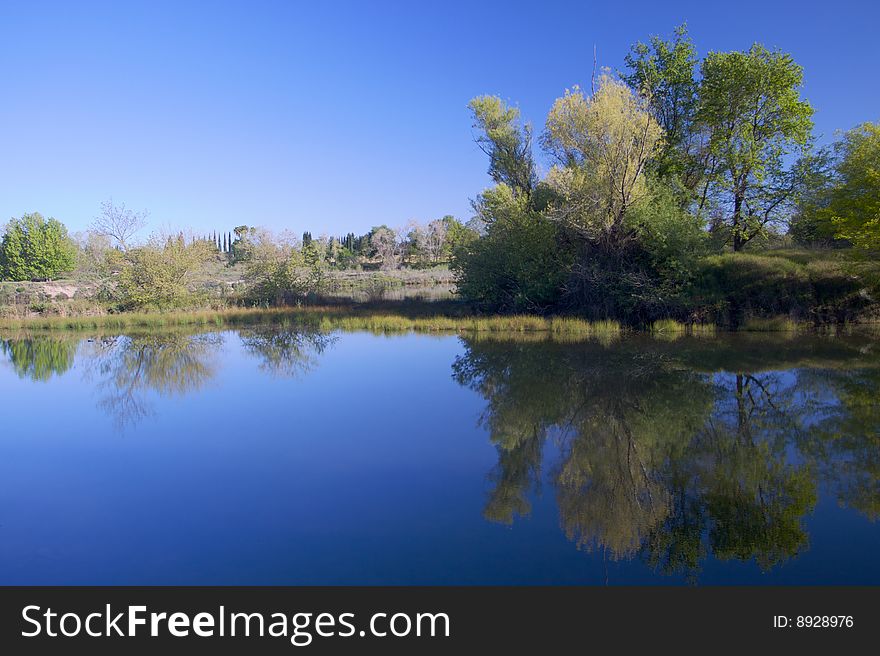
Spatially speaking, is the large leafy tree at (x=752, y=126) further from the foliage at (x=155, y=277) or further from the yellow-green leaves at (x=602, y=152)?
the foliage at (x=155, y=277)

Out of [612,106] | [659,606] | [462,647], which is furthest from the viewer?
[612,106]

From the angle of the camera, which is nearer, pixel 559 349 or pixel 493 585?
pixel 493 585

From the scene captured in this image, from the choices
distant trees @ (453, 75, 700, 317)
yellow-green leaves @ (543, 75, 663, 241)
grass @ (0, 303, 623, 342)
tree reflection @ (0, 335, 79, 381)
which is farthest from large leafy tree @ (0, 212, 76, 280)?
yellow-green leaves @ (543, 75, 663, 241)

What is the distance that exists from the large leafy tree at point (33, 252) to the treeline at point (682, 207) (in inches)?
1897

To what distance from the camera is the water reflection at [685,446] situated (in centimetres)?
523

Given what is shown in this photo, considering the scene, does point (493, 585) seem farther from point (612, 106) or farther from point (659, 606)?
point (612, 106)

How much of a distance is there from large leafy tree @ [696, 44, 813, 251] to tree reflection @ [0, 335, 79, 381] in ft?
78.5

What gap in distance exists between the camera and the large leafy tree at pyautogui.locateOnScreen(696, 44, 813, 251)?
2142 cm

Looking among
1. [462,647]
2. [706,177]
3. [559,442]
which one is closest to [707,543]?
[462,647]

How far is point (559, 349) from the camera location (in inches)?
637

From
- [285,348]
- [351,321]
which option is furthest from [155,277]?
[285,348]

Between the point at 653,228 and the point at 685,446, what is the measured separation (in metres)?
13.6

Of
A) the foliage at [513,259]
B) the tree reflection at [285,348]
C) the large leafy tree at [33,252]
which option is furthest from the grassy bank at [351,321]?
the large leafy tree at [33,252]

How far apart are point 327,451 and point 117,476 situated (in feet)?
8.68
